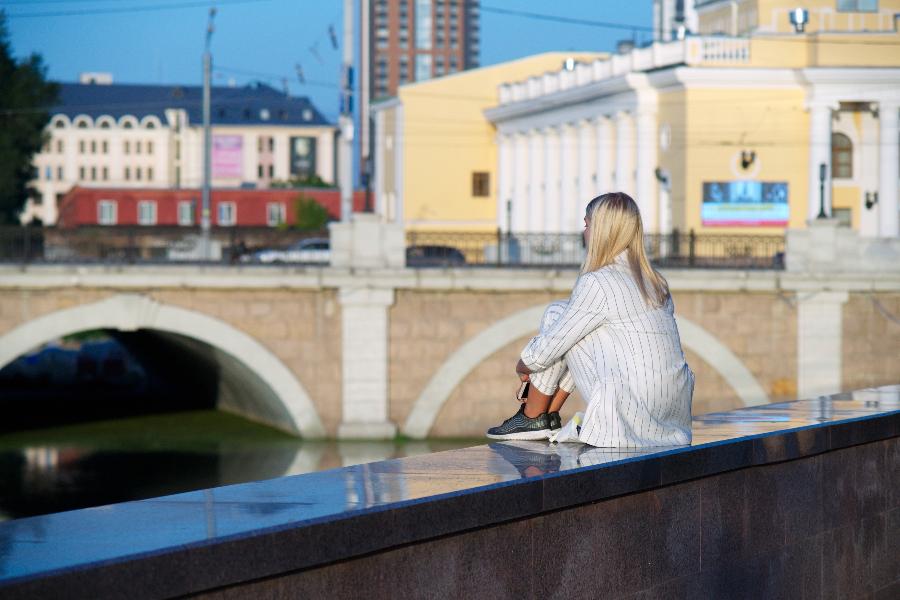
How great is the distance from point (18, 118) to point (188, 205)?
85.7 ft

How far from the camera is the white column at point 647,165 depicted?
47594 millimetres

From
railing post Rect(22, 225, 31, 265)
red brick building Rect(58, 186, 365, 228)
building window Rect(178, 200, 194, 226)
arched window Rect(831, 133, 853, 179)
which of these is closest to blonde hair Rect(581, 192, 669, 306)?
railing post Rect(22, 225, 31, 265)

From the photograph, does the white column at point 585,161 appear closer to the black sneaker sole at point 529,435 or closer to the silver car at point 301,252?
the silver car at point 301,252

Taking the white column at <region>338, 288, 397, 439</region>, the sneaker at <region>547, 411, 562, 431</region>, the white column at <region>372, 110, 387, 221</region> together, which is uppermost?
the white column at <region>372, 110, 387, 221</region>

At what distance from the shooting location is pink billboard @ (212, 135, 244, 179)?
396ft

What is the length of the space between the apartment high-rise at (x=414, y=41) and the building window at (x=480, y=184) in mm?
114421

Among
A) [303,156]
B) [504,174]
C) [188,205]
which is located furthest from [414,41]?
[504,174]

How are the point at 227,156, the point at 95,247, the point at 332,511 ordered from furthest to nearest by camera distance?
the point at 227,156
the point at 95,247
the point at 332,511

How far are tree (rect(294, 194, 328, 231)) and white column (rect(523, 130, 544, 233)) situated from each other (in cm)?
1222

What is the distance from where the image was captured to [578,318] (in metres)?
5.30

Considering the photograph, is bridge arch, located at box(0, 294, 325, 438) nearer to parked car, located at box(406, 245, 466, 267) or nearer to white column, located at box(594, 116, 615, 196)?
parked car, located at box(406, 245, 466, 267)

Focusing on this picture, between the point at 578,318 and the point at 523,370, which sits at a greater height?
the point at 578,318

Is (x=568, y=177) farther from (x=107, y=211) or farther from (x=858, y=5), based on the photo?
(x=107, y=211)

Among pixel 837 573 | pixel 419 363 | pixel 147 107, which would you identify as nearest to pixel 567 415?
pixel 419 363
